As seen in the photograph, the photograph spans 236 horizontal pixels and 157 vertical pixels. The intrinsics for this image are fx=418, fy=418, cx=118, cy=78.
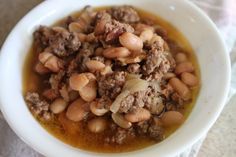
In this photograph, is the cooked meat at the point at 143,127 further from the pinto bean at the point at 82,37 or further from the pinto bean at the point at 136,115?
the pinto bean at the point at 82,37

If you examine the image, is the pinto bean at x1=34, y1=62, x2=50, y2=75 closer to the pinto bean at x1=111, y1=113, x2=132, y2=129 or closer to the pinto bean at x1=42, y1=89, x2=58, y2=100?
Result: the pinto bean at x1=42, y1=89, x2=58, y2=100

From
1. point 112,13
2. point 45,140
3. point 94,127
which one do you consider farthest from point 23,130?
point 112,13

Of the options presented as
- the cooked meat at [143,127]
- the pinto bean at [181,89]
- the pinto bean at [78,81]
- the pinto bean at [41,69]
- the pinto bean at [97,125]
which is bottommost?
the pinto bean at [97,125]

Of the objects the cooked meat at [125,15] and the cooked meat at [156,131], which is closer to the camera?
the cooked meat at [156,131]

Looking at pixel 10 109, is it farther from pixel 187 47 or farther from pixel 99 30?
pixel 187 47

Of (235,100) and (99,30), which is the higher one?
(99,30)

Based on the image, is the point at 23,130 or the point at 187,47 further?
the point at 187,47

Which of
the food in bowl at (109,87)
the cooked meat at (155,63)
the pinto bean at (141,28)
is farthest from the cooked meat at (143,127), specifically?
the pinto bean at (141,28)
